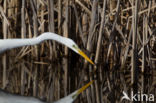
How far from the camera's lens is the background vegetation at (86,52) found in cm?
492

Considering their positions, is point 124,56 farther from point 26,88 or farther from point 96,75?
point 26,88

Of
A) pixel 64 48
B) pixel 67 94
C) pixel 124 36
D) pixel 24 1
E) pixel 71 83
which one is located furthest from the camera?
pixel 64 48

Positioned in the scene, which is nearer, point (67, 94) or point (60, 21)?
point (67, 94)

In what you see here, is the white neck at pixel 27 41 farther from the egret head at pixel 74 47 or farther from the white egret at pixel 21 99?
the white egret at pixel 21 99

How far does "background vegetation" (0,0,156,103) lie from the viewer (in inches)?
194

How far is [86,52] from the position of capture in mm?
5816

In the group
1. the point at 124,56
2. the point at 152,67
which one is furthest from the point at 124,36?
the point at 152,67

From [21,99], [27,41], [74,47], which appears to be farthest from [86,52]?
[21,99]

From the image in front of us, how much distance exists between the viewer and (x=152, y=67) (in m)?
5.80

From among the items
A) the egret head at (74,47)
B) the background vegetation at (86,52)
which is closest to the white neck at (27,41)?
the egret head at (74,47)

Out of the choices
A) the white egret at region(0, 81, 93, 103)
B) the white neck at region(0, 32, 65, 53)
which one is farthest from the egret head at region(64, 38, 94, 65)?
the white egret at region(0, 81, 93, 103)

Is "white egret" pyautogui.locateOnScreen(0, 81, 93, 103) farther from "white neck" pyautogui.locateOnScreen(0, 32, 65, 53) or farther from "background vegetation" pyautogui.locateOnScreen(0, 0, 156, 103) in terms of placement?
"white neck" pyautogui.locateOnScreen(0, 32, 65, 53)

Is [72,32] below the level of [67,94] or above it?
above

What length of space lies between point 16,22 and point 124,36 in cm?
229
